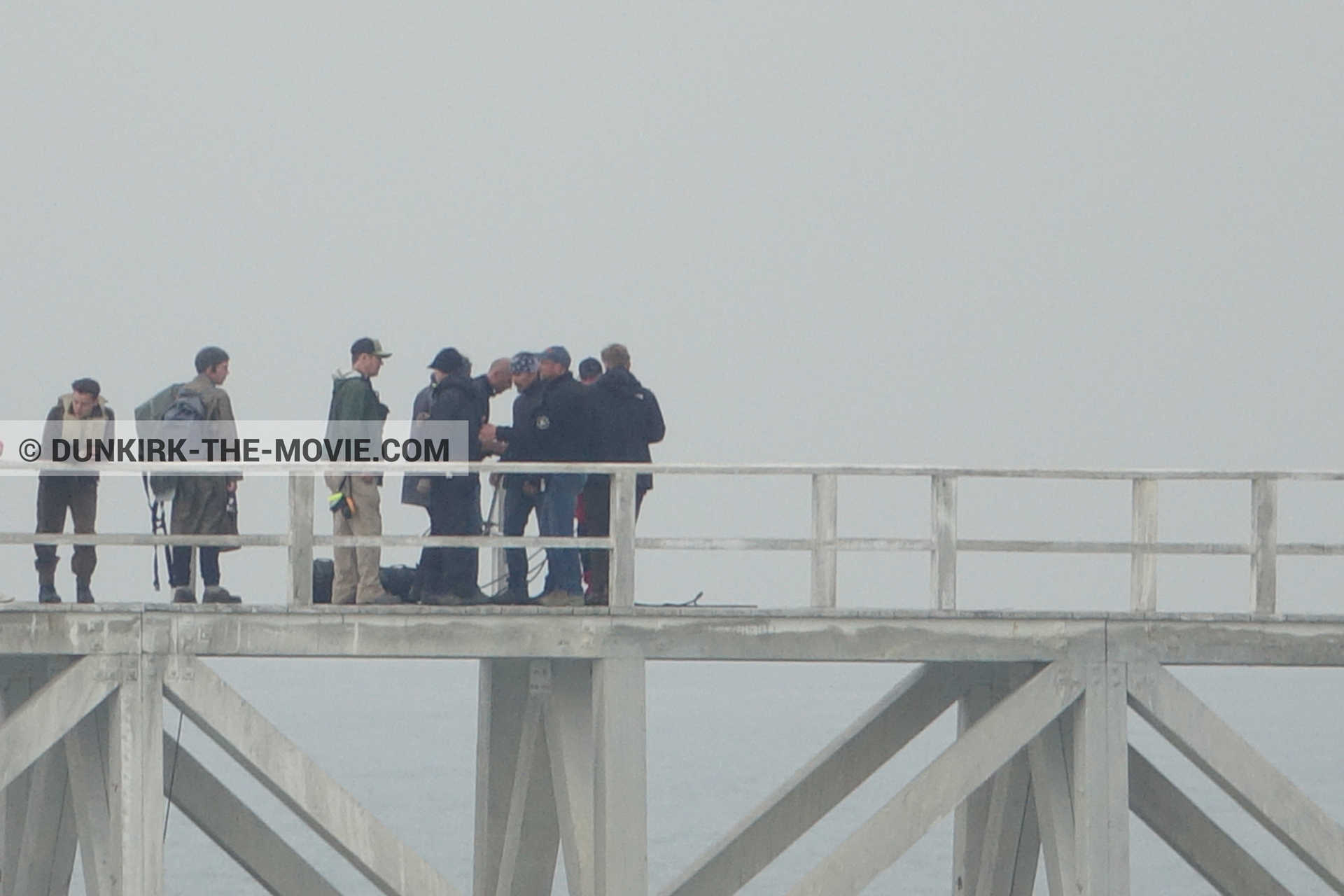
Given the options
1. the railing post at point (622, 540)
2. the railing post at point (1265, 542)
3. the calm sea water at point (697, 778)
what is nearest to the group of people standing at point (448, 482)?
the railing post at point (622, 540)

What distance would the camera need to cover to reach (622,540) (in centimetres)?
1423

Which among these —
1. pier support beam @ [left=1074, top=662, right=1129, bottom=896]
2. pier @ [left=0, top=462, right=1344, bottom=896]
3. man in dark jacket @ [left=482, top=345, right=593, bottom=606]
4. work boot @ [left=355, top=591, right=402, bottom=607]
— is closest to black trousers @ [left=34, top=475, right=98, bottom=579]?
pier @ [left=0, top=462, right=1344, bottom=896]

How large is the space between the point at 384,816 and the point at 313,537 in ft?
198

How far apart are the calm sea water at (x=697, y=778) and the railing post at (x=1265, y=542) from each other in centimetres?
3797

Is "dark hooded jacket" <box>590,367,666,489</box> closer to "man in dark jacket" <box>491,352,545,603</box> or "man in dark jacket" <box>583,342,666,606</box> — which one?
"man in dark jacket" <box>583,342,666,606</box>

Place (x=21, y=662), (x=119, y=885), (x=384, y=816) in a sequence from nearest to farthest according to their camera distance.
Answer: (x=119, y=885), (x=21, y=662), (x=384, y=816)

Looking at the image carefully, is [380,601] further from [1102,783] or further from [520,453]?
[1102,783]

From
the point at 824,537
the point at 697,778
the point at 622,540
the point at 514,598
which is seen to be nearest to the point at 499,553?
the point at 514,598

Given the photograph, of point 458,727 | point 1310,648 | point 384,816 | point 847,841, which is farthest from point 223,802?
point 458,727

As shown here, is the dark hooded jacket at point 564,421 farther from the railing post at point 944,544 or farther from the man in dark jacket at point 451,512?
the railing post at point 944,544

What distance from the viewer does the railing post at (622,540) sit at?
14195 mm

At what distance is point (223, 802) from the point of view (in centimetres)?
1520

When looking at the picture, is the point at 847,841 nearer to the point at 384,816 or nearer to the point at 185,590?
the point at 185,590

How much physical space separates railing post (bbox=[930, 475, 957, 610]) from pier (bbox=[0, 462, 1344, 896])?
0.02m
